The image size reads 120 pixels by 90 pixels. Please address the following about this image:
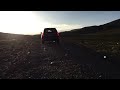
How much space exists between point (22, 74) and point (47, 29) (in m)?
20.5

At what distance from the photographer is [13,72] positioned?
425 inches

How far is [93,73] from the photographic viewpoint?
1030 centimetres
